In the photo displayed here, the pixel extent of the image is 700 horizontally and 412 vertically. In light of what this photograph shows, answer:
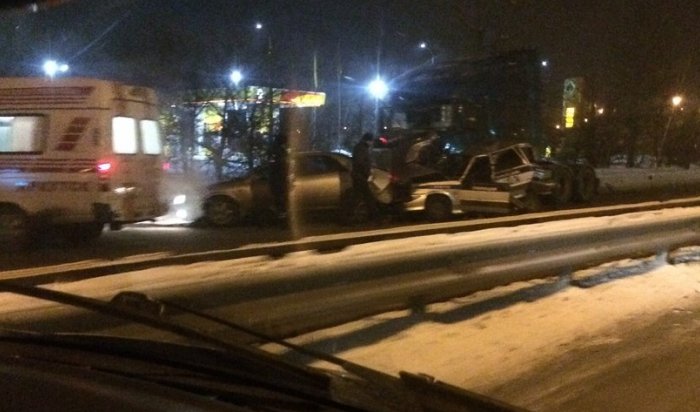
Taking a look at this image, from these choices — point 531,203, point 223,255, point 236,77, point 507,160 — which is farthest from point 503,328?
point 236,77

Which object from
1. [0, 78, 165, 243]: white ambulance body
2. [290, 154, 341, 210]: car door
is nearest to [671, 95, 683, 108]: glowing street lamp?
[290, 154, 341, 210]: car door

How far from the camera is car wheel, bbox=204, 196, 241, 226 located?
18297 millimetres

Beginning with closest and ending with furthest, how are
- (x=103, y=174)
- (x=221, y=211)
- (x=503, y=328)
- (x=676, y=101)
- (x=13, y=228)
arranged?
(x=503, y=328) < (x=103, y=174) < (x=13, y=228) < (x=221, y=211) < (x=676, y=101)

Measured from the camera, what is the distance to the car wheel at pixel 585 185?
24.9 m

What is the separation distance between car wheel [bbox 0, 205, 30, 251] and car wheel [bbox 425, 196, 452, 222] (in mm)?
8397

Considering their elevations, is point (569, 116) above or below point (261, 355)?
above

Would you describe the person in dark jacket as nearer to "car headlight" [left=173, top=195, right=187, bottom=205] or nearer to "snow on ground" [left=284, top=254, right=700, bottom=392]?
"car headlight" [left=173, top=195, right=187, bottom=205]

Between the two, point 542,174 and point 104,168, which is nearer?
point 104,168

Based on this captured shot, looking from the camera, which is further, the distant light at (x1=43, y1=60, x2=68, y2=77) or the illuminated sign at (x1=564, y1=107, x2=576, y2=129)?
the illuminated sign at (x1=564, y1=107, x2=576, y2=129)

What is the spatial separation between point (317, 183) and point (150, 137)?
14.1 feet

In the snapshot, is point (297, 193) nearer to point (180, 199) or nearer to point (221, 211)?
point (221, 211)

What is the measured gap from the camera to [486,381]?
610 centimetres

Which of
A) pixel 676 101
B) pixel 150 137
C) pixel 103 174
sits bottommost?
pixel 103 174

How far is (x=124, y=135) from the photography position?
14664 mm
